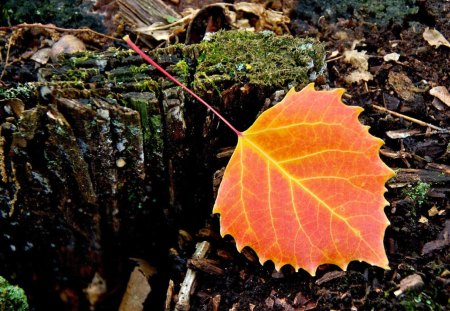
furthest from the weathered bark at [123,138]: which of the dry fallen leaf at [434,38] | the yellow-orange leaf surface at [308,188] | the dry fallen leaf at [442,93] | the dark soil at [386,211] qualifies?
the dry fallen leaf at [434,38]

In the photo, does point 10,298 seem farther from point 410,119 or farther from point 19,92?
point 410,119

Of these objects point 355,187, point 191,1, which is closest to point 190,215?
point 355,187

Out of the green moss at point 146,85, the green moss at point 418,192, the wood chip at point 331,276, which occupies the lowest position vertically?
the wood chip at point 331,276

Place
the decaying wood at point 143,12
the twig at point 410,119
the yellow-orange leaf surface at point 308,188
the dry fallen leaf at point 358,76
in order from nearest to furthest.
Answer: the yellow-orange leaf surface at point 308,188 < the twig at point 410,119 < the dry fallen leaf at point 358,76 < the decaying wood at point 143,12

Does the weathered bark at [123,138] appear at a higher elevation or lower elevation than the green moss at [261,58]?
lower

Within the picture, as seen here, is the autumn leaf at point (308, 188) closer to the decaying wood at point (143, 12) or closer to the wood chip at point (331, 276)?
the wood chip at point (331, 276)

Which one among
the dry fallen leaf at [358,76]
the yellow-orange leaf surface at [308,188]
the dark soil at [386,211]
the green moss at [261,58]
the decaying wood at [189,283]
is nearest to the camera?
the yellow-orange leaf surface at [308,188]
